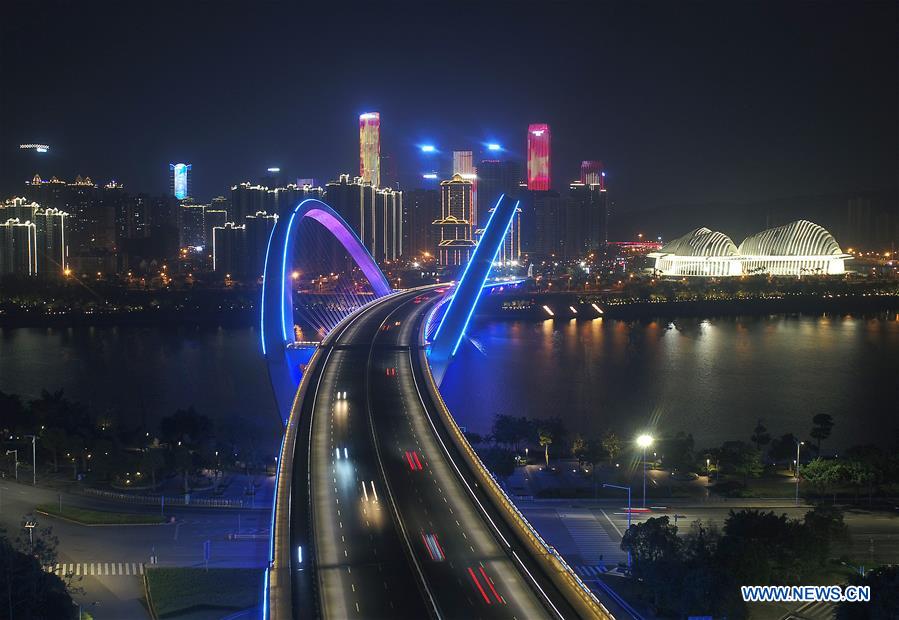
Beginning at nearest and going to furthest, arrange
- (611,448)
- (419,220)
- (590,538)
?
(590,538)
(611,448)
(419,220)

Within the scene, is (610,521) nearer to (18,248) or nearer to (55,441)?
(55,441)

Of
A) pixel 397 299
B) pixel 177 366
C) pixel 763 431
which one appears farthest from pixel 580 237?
pixel 763 431

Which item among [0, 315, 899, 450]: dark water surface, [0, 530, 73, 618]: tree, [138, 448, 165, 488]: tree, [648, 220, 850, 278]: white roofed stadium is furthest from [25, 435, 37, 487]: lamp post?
[648, 220, 850, 278]: white roofed stadium

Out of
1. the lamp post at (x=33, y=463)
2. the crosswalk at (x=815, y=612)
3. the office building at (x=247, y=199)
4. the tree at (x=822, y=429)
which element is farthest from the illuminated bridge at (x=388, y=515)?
the office building at (x=247, y=199)

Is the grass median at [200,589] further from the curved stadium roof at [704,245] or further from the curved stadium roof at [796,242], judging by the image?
the curved stadium roof at [796,242]

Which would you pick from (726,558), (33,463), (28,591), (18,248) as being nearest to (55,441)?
(33,463)

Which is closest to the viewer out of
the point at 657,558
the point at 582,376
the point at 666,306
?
the point at 657,558

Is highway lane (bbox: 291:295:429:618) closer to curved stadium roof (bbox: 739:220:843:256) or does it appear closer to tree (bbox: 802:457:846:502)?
tree (bbox: 802:457:846:502)
